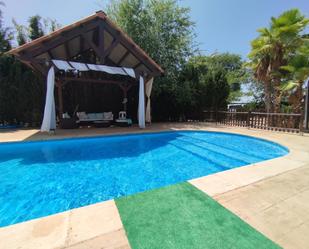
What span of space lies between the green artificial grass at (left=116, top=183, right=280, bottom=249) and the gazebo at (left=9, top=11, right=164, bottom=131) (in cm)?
643

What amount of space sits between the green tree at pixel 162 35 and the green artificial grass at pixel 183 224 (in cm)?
1031

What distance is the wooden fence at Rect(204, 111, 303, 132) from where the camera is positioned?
866 centimetres

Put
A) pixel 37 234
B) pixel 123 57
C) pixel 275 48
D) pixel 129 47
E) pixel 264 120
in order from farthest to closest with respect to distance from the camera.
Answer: pixel 123 57, pixel 264 120, pixel 275 48, pixel 129 47, pixel 37 234

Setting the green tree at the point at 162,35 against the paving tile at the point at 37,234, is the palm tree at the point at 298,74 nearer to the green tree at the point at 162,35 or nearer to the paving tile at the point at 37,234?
the green tree at the point at 162,35

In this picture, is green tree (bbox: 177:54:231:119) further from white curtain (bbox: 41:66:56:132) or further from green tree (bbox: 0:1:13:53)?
green tree (bbox: 0:1:13:53)

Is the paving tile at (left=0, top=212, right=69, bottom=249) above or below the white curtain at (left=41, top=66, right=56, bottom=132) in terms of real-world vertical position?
below

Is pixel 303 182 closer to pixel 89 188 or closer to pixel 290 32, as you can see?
pixel 89 188

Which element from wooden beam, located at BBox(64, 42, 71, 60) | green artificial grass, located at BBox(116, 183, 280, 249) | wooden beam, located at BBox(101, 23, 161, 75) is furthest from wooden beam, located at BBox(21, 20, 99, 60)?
green artificial grass, located at BBox(116, 183, 280, 249)

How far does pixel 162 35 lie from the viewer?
43.1 ft

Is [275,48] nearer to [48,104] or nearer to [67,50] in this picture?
[67,50]

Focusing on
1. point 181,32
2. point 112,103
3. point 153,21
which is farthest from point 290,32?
point 112,103

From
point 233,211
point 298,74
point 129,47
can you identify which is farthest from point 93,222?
point 298,74

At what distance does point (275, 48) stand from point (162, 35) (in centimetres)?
709

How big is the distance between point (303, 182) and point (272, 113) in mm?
7230
